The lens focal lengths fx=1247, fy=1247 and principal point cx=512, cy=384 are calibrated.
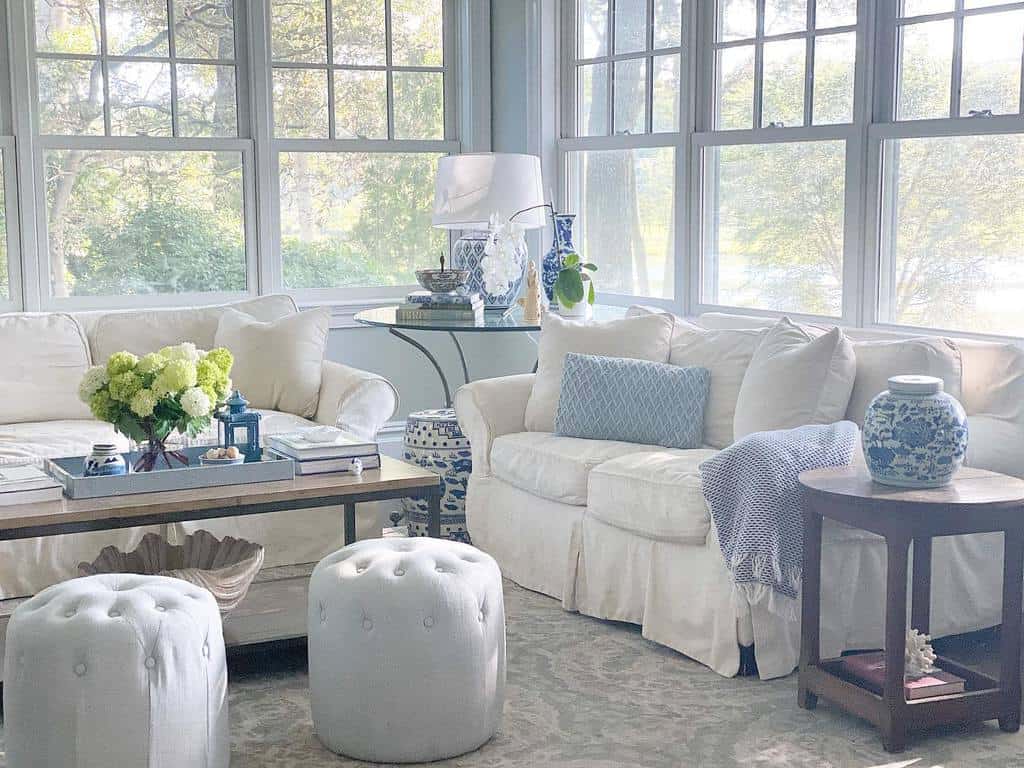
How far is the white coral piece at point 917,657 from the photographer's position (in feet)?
9.50

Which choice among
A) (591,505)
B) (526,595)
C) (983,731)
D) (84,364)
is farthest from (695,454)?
(84,364)

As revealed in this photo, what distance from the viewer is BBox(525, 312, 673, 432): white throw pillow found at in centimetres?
421

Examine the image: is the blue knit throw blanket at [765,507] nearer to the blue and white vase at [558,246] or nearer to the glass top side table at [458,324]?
the glass top side table at [458,324]

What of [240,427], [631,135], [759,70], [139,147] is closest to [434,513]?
[240,427]

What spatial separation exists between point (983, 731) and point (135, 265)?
12.6 feet

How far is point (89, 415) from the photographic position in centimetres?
455

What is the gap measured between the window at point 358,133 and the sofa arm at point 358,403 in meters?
1.26

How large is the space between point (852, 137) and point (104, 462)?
2.67m

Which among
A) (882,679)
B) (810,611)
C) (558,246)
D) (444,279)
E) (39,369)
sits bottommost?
(882,679)

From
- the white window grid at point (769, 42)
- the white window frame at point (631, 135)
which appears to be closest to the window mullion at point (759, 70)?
the white window grid at point (769, 42)

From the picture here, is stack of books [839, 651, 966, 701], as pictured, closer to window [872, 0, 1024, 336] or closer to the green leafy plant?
window [872, 0, 1024, 336]

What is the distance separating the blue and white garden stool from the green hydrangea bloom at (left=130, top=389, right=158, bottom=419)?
5.22ft

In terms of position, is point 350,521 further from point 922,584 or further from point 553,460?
point 922,584

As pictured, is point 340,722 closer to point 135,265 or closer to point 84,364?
point 84,364
